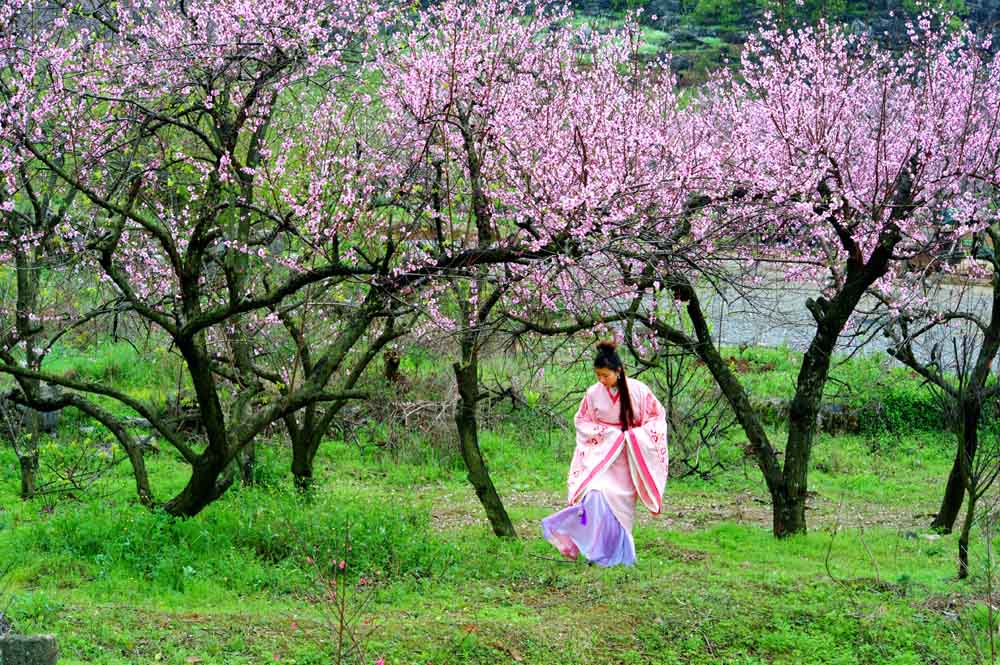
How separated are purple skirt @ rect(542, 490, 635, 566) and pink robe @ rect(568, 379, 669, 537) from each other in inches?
3.0

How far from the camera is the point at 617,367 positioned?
791 centimetres

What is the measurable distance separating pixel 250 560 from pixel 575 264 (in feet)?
11.8

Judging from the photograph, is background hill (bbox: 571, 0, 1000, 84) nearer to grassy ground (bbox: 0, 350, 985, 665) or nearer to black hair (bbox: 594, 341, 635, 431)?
grassy ground (bbox: 0, 350, 985, 665)

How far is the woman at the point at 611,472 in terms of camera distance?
8.32m

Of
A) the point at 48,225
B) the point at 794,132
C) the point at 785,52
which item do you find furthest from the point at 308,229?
the point at 785,52

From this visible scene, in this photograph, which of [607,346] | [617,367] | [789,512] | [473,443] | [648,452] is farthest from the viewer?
[789,512]

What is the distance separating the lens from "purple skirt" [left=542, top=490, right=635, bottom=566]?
8328 millimetres

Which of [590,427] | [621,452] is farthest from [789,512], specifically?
[590,427]

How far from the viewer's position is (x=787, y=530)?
10.9m

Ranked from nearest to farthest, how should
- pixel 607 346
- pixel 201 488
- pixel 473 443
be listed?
pixel 607 346 < pixel 201 488 < pixel 473 443

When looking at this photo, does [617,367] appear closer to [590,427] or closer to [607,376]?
[607,376]

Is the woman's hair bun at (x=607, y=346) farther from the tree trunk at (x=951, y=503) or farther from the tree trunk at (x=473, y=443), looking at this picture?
the tree trunk at (x=951, y=503)

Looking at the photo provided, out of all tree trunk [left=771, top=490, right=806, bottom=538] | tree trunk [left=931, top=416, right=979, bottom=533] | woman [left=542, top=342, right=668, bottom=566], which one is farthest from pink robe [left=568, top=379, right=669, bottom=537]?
tree trunk [left=931, top=416, right=979, bottom=533]

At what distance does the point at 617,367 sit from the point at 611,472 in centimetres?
95
